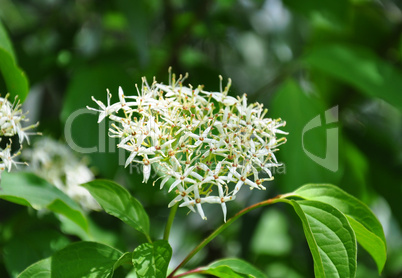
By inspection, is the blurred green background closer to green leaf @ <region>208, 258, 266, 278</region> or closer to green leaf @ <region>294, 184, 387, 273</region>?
green leaf @ <region>208, 258, 266, 278</region>

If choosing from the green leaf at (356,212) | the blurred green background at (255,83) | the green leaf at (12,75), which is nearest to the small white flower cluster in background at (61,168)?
the blurred green background at (255,83)

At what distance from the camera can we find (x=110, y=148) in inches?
45.1

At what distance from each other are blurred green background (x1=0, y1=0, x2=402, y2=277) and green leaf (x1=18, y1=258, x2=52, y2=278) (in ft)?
0.98

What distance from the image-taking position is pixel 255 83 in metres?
2.11

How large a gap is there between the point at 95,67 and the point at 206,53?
2.40 feet

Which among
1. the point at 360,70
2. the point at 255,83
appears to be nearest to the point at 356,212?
the point at 360,70

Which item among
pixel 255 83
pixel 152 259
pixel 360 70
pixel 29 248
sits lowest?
pixel 29 248

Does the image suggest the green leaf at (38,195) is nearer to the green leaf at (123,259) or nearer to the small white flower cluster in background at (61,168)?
the green leaf at (123,259)

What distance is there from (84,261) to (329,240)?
0.34 m

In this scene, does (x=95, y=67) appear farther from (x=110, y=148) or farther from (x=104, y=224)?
(x=104, y=224)

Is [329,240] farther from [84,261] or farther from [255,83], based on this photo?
[255,83]

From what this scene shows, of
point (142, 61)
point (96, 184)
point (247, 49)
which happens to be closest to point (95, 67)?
point (142, 61)

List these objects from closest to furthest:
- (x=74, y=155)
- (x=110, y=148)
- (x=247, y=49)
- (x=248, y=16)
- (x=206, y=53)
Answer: (x=110, y=148) < (x=74, y=155) < (x=248, y=16) < (x=206, y=53) < (x=247, y=49)

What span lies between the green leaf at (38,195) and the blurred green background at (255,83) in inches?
5.1
